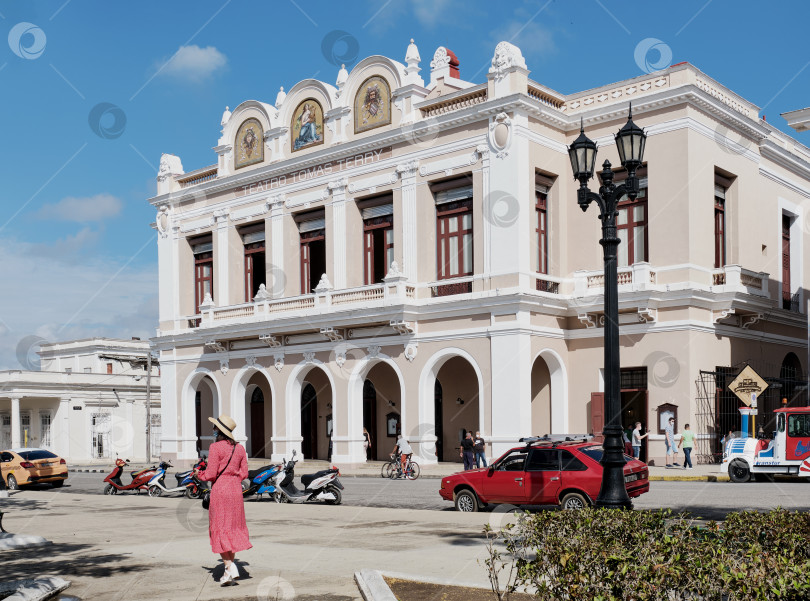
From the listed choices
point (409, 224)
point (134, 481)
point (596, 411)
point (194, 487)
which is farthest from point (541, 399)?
point (134, 481)

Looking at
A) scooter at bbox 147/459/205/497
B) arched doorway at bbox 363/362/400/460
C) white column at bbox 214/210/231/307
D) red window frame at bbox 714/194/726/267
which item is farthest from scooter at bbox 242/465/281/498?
white column at bbox 214/210/231/307

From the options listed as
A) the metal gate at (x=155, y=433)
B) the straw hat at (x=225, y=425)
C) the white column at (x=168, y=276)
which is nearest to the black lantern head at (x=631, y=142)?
the straw hat at (x=225, y=425)

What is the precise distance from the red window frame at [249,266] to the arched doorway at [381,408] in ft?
19.6

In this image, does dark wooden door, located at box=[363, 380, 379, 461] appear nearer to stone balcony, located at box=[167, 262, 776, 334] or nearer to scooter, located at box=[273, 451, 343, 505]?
stone balcony, located at box=[167, 262, 776, 334]

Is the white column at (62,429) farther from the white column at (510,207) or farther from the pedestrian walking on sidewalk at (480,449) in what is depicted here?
the white column at (510,207)

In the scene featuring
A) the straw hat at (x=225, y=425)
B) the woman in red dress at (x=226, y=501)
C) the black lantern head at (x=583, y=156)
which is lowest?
the woman in red dress at (x=226, y=501)

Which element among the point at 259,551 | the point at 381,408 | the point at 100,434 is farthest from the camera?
the point at 100,434

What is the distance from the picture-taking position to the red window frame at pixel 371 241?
33.5 metres

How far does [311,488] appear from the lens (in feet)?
68.6

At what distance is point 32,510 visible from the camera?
2073 cm

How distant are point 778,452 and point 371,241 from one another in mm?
16254

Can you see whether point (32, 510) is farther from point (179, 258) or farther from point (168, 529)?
point (179, 258)

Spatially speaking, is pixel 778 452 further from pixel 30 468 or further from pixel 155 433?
pixel 155 433

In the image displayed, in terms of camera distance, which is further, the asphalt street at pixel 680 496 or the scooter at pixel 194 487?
the scooter at pixel 194 487
